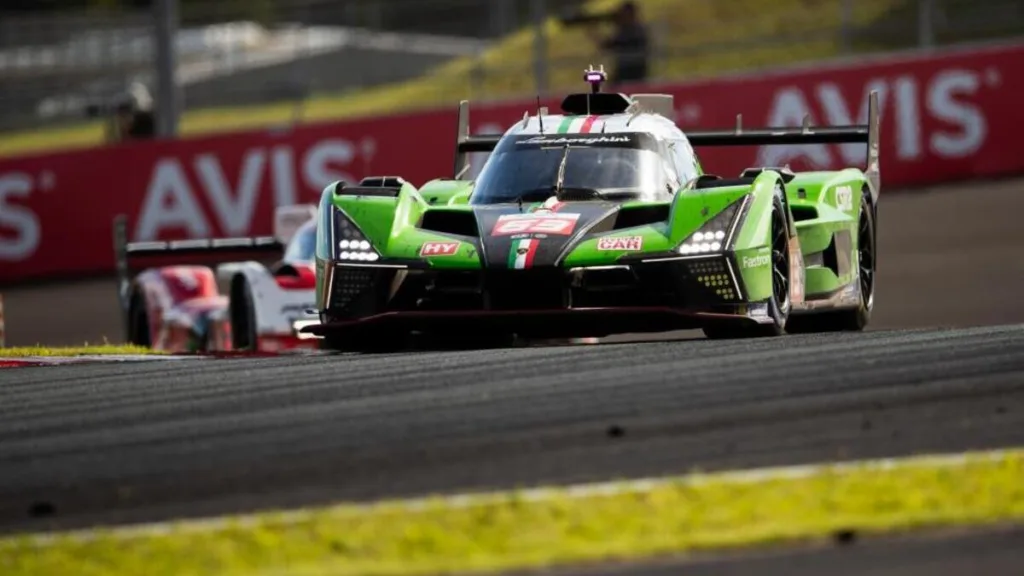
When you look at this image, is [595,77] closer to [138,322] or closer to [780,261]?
[780,261]

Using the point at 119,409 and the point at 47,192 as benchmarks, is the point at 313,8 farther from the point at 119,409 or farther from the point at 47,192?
the point at 119,409

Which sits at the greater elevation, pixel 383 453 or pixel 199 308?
pixel 383 453

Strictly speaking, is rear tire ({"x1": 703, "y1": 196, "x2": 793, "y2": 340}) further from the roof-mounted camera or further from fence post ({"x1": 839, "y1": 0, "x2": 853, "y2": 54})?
fence post ({"x1": 839, "y1": 0, "x2": 853, "y2": 54})

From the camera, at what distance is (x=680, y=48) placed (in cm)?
2475

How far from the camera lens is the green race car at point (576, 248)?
33.8ft

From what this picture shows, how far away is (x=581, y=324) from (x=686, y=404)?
9.86ft

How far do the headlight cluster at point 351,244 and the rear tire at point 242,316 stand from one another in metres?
3.66

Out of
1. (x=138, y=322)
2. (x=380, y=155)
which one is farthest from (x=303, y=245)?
(x=380, y=155)

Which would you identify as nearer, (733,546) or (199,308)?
(733,546)

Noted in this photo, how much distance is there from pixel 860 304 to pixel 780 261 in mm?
1932

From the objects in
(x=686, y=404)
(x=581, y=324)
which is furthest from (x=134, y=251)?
(x=686, y=404)

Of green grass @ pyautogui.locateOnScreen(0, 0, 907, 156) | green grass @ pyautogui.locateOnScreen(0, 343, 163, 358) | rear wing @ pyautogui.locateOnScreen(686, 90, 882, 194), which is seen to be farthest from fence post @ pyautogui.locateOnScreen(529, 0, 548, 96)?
green grass @ pyautogui.locateOnScreen(0, 343, 163, 358)

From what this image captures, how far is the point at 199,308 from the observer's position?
15953mm

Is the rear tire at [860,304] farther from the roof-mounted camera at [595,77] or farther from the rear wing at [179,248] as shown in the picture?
the rear wing at [179,248]
